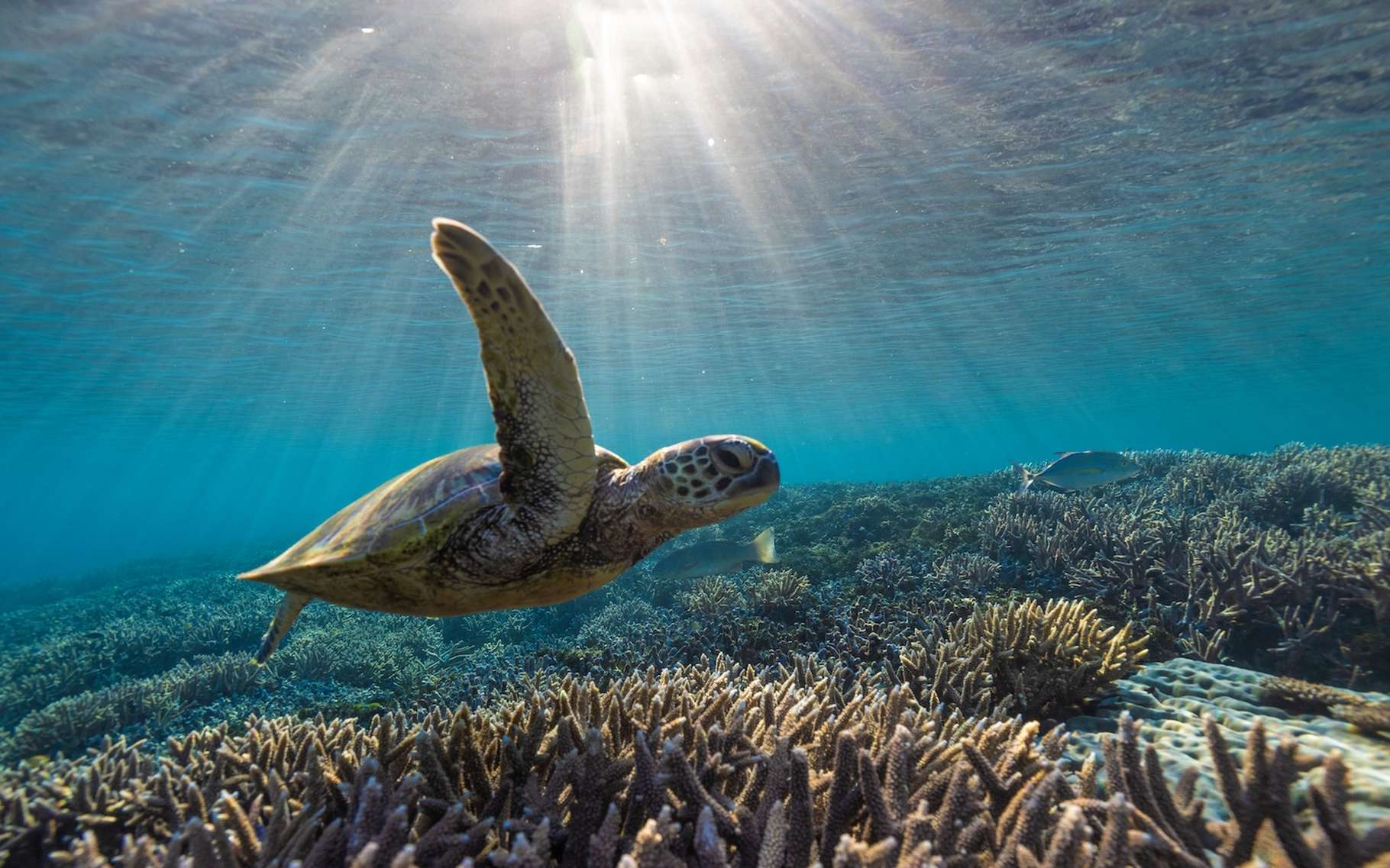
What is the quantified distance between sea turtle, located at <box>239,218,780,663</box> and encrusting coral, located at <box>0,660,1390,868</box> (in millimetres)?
688

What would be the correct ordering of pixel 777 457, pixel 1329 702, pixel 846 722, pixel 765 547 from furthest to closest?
pixel 777 457, pixel 765 547, pixel 1329 702, pixel 846 722

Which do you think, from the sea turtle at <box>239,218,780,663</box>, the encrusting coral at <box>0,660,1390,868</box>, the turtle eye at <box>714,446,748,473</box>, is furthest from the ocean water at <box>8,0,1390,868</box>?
the turtle eye at <box>714,446,748,473</box>

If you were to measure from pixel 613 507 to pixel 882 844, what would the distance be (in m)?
1.86

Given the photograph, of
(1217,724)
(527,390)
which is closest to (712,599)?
(1217,724)

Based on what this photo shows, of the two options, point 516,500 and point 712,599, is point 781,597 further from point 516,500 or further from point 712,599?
point 516,500

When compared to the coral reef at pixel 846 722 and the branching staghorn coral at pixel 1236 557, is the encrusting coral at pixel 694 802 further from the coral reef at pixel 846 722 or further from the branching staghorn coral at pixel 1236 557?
the branching staghorn coral at pixel 1236 557

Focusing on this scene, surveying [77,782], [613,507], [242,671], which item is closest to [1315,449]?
[613,507]

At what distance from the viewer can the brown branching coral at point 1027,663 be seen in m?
3.58

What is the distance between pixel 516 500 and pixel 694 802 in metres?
1.50

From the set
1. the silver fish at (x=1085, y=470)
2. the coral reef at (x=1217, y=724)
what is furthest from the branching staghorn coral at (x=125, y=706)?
the silver fish at (x=1085, y=470)

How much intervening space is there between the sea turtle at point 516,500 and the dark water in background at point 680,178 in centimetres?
737

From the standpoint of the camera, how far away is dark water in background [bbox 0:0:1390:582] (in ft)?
26.6

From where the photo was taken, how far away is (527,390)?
2562 mm

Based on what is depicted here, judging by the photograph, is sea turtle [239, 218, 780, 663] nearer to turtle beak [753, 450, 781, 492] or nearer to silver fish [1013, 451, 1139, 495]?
turtle beak [753, 450, 781, 492]
